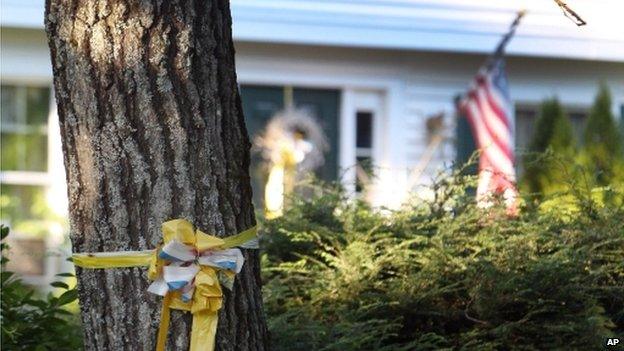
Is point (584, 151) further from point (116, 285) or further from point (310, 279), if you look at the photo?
point (116, 285)

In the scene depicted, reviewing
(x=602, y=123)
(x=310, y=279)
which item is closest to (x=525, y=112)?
(x=602, y=123)

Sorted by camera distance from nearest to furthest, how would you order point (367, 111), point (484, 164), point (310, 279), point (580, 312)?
point (580, 312), point (310, 279), point (484, 164), point (367, 111)

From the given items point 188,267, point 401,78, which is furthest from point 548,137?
point 188,267

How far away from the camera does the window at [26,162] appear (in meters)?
11.1

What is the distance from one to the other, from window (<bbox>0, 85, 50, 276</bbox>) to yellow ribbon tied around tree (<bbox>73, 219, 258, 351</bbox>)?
808 cm

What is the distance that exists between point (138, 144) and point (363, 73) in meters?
8.46

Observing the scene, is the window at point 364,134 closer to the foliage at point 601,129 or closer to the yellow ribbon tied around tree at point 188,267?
the foliage at point 601,129

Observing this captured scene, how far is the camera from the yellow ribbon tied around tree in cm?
319

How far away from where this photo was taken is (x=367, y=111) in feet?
38.6

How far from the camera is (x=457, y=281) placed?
410cm

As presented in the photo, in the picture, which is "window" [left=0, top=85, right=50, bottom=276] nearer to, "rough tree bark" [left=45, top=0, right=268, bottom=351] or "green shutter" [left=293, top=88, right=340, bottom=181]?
"green shutter" [left=293, top=88, right=340, bottom=181]

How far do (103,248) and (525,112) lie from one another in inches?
381

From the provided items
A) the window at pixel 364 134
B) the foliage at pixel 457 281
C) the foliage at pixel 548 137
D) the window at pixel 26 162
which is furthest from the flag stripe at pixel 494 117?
the foliage at pixel 457 281

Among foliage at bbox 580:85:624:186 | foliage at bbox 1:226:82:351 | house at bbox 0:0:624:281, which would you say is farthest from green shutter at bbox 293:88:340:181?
foliage at bbox 1:226:82:351
